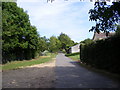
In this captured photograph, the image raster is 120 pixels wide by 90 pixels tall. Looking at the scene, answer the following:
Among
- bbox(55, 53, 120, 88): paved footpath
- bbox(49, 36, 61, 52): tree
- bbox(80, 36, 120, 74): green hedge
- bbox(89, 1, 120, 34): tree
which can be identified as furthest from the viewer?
bbox(49, 36, 61, 52): tree

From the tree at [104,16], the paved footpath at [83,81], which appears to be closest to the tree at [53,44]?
the paved footpath at [83,81]

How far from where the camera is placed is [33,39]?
2942 centimetres

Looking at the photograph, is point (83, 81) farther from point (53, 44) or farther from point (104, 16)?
point (53, 44)

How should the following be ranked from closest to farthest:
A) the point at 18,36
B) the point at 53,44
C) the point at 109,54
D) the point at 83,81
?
1. the point at 83,81
2. the point at 109,54
3. the point at 18,36
4. the point at 53,44

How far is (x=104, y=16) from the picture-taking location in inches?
327

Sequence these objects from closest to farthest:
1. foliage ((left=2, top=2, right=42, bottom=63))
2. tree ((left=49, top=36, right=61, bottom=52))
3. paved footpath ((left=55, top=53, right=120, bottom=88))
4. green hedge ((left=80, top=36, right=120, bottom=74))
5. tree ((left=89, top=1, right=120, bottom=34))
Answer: paved footpath ((left=55, top=53, right=120, bottom=88)) < tree ((left=89, top=1, right=120, bottom=34)) < green hedge ((left=80, top=36, right=120, bottom=74)) < foliage ((left=2, top=2, right=42, bottom=63)) < tree ((left=49, top=36, right=61, bottom=52))

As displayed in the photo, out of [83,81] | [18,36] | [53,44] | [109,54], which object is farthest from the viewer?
→ [53,44]

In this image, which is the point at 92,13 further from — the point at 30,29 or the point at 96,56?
the point at 30,29

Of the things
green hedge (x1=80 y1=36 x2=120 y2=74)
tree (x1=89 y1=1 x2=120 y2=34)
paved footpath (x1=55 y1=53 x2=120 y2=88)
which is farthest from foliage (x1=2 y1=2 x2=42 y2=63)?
tree (x1=89 y1=1 x2=120 y2=34)

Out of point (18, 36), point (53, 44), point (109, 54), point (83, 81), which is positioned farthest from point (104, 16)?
point (53, 44)

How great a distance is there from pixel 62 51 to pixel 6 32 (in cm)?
8473

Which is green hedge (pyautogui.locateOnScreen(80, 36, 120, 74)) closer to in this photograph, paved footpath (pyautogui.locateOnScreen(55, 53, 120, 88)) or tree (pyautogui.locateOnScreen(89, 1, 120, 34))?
paved footpath (pyautogui.locateOnScreen(55, 53, 120, 88))

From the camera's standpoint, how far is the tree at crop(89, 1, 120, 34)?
817 cm

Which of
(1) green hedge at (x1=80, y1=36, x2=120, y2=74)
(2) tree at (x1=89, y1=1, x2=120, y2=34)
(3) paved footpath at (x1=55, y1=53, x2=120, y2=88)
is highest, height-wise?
(2) tree at (x1=89, y1=1, x2=120, y2=34)
